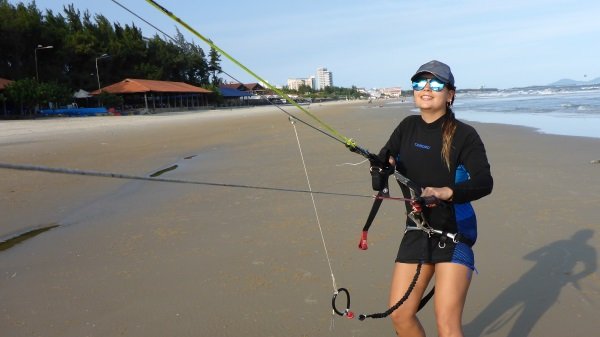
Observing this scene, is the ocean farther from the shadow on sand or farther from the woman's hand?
the woman's hand

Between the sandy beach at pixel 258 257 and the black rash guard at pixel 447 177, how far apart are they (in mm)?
1044

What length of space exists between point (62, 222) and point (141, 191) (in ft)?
6.77

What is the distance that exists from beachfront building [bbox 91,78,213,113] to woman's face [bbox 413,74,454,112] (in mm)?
46973

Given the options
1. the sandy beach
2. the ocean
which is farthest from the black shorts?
the ocean

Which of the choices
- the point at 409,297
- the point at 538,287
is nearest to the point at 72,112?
the point at 538,287

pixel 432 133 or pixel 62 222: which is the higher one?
pixel 432 133

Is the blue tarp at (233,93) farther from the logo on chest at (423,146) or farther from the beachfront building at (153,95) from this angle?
the logo on chest at (423,146)

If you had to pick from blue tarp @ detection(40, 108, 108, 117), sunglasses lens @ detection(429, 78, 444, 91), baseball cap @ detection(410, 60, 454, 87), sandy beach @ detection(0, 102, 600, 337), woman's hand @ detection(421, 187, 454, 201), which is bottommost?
sandy beach @ detection(0, 102, 600, 337)

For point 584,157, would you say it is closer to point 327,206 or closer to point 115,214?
point 327,206

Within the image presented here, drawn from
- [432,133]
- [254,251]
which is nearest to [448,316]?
[432,133]

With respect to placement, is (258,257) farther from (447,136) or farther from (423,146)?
(447,136)

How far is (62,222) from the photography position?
6.19 metres

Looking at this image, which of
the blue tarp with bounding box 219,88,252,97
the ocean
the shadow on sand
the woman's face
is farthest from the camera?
the blue tarp with bounding box 219,88,252,97

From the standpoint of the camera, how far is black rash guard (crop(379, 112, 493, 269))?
2346 millimetres
